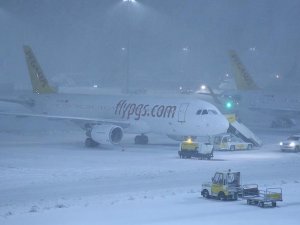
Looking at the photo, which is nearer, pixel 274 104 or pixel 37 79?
pixel 37 79

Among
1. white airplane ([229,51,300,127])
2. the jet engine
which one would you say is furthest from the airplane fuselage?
white airplane ([229,51,300,127])

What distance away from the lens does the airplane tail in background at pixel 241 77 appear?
253 feet

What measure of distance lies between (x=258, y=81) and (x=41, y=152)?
95.1 meters

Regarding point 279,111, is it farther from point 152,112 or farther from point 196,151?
point 196,151

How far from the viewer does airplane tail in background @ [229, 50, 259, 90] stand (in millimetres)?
77062

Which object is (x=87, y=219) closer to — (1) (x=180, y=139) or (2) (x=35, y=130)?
(1) (x=180, y=139)

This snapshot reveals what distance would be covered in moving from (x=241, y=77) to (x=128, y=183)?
49.2m

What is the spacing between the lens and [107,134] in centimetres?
4525

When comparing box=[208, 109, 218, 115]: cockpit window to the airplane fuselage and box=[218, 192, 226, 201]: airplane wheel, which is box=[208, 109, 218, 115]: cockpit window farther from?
box=[218, 192, 226, 201]: airplane wheel

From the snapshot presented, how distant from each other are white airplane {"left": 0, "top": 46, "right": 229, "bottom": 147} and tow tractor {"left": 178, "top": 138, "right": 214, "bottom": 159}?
4.71 meters

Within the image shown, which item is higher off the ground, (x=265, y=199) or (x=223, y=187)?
(x=223, y=187)

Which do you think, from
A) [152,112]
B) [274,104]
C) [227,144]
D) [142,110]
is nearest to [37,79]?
[142,110]

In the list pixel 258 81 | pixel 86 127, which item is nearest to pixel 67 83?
pixel 258 81

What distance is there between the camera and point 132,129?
48.2m
